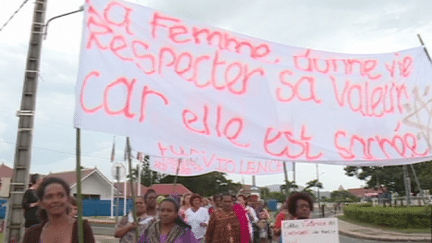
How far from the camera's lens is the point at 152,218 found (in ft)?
17.9

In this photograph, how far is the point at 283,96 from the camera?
4121 millimetres

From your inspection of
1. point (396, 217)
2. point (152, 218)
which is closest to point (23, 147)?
point (152, 218)

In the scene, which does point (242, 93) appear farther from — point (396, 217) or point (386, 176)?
point (386, 176)

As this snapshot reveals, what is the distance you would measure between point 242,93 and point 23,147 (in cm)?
409

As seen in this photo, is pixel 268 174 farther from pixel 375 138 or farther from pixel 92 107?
pixel 92 107

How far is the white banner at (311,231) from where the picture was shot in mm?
3914

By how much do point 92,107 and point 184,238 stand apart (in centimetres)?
151

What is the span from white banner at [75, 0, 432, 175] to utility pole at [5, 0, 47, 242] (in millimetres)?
3076

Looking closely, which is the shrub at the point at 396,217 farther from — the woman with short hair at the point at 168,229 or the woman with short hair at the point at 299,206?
the woman with short hair at the point at 168,229

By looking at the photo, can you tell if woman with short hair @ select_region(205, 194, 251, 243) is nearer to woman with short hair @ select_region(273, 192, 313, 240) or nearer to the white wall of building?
woman with short hair @ select_region(273, 192, 313, 240)

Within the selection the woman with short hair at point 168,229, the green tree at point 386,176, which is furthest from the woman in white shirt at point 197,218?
the green tree at point 386,176

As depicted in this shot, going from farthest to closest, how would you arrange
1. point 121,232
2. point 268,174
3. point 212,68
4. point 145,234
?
point 268,174 → point 121,232 → point 145,234 → point 212,68

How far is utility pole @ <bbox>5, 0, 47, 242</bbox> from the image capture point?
6.81 metres

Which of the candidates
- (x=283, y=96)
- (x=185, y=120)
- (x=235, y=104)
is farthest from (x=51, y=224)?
(x=283, y=96)
